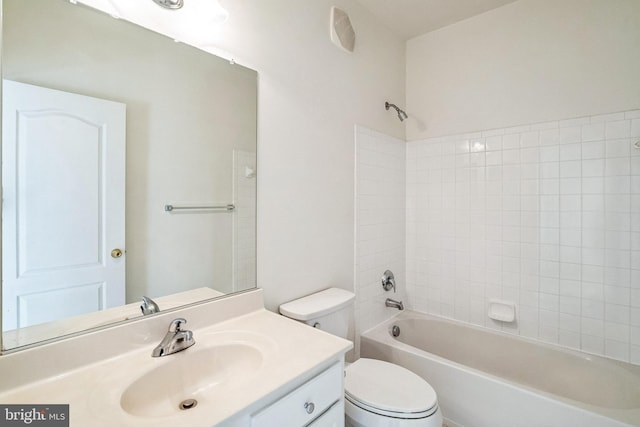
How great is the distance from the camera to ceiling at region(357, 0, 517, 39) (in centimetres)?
199

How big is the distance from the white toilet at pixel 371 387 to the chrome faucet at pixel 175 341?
20.3 inches

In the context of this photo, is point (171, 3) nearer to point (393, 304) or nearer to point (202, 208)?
point (202, 208)

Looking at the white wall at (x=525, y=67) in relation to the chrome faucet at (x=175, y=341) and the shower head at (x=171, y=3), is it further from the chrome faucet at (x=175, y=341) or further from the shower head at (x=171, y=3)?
the chrome faucet at (x=175, y=341)

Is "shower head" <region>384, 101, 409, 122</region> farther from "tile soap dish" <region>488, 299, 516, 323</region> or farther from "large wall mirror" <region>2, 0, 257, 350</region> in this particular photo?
"tile soap dish" <region>488, 299, 516, 323</region>

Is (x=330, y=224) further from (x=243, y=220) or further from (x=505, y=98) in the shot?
(x=505, y=98)

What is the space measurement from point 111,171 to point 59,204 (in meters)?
0.18

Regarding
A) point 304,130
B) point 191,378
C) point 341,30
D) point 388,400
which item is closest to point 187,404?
point 191,378

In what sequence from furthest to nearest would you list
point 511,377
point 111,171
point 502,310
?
point 502,310, point 511,377, point 111,171

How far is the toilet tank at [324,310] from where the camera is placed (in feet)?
4.69

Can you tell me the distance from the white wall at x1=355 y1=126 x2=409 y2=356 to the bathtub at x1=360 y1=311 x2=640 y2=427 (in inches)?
8.6

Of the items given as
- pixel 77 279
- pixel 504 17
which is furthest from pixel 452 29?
pixel 77 279

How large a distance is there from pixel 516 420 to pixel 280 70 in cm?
213

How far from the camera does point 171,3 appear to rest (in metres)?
1.09

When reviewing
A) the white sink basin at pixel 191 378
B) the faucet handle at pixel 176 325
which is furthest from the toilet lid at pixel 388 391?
the faucet handle at pixel 176 325
